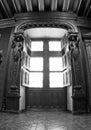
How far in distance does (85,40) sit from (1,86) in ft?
14.0

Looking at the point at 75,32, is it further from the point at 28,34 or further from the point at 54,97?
the point at 54,97

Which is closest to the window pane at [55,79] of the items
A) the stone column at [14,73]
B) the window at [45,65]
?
the window at [45,65]

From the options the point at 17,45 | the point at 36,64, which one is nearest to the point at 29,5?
the point at 17,45

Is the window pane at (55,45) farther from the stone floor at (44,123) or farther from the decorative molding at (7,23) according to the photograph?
the stone floor at (44,123)

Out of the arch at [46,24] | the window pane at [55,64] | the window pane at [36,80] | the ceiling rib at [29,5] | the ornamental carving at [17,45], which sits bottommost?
the window pane at [36,80]

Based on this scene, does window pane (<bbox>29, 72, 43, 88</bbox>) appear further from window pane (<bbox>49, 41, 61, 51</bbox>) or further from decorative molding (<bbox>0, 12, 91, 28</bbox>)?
decorative molding (<bbox>0, 12, 91, 28</bbox>)

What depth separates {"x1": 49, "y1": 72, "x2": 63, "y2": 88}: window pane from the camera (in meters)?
6.35

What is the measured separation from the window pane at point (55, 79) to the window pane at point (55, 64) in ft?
0.89

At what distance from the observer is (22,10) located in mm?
5902

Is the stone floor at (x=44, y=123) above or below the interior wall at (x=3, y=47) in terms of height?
below

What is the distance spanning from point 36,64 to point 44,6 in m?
2.92

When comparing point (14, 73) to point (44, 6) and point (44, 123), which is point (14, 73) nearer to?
point (44, 123)

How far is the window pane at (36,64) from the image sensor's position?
660cm

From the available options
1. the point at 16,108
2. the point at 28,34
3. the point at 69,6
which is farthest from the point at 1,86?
the point at 69,6
